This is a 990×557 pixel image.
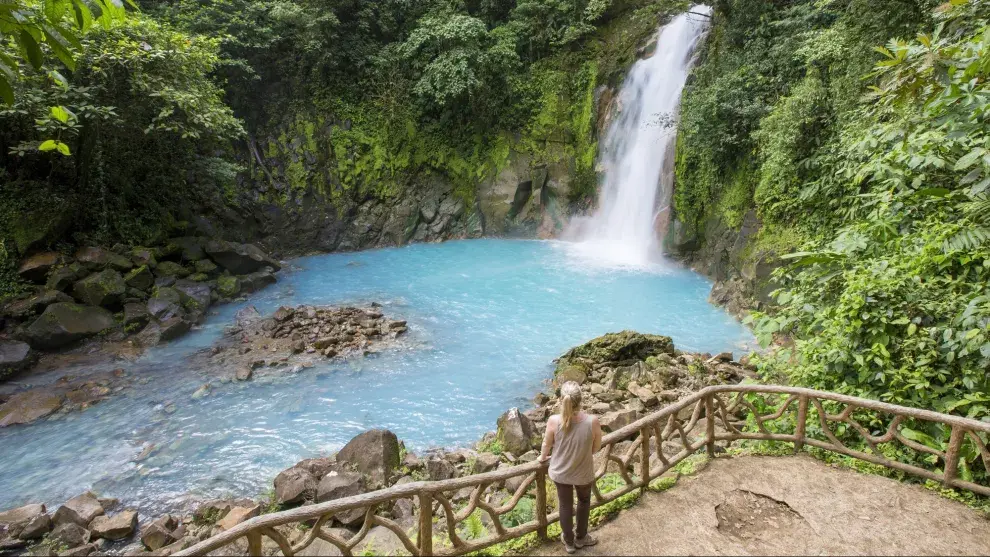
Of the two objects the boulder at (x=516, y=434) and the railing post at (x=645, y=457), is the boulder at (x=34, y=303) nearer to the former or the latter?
the boulder at (x=516, y=434)

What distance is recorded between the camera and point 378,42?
22.8 m

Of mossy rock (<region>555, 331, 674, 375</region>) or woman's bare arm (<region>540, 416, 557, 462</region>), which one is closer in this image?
woman's bare arm (<region>540, 416, 557, 462</region>)

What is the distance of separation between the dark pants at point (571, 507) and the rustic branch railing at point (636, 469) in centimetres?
23

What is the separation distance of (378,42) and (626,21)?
10.7 metres

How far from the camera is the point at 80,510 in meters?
6.28

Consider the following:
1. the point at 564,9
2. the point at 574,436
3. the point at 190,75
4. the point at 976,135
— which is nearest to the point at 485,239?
the point at 564,9

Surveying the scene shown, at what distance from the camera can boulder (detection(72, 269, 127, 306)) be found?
39.4 feet

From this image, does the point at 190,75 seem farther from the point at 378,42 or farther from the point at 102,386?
the point at 378,42

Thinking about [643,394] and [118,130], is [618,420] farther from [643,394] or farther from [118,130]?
[118,130]

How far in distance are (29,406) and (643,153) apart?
18.0 meters

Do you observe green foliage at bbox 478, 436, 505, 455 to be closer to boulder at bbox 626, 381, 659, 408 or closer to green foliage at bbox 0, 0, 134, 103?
boulder at bbox 626, 381, 659, 408

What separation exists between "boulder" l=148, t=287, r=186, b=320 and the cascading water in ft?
43.1

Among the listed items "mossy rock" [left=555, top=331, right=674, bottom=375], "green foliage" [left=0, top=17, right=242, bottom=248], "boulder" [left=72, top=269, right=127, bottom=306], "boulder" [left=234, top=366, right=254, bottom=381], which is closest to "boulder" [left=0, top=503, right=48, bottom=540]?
"boulder" [left=234, top=366, right=254, bottom=381]

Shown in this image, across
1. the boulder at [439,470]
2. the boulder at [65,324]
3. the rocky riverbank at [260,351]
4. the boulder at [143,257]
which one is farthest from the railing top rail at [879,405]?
the boulder at [143,257]
